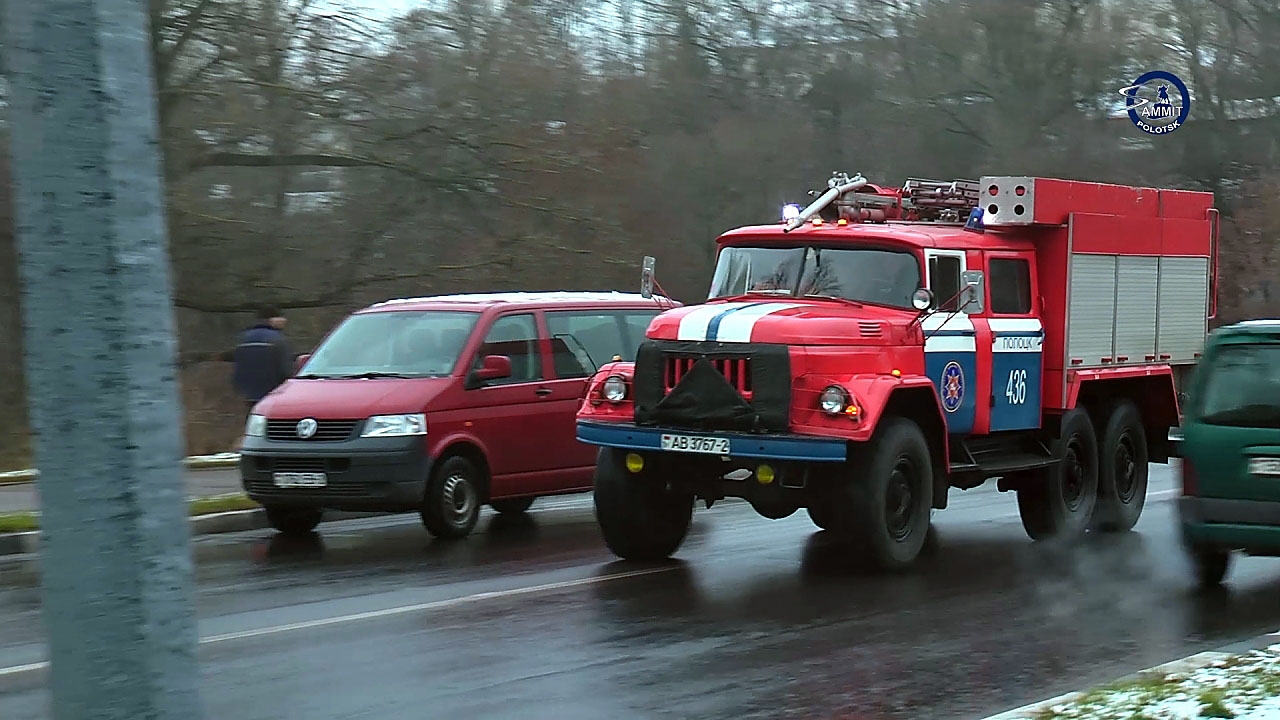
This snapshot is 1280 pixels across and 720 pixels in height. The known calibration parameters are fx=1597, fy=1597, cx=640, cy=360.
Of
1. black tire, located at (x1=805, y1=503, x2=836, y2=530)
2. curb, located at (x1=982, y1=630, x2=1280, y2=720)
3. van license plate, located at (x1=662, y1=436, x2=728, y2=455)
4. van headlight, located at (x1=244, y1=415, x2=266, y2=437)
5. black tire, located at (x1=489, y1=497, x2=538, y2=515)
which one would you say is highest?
van license plate, located at (x1=662, y1=436, x2=728, y2=455)

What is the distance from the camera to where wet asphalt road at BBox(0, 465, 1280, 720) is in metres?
7.28

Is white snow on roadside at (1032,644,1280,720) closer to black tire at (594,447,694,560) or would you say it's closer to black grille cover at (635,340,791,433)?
black grille cover at (635,340,791,433)

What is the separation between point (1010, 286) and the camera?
12.6 meters

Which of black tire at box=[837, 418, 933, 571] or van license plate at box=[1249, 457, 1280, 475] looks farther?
Result: black tire at box=[837, 418, 933, 571]

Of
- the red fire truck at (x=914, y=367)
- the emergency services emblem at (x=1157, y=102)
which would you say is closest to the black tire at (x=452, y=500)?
the red fire truck at (x=914, y=367)

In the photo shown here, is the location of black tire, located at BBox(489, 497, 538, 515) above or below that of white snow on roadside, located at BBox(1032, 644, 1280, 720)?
below

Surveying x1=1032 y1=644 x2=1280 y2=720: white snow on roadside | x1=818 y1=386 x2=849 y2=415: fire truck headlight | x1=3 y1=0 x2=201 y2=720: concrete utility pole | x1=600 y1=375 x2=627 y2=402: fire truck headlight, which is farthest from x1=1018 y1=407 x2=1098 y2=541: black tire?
x1=3 y1=0 x2=201 y2=720: concrete utility pole

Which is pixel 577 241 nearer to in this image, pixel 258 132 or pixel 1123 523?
pixel 258 132

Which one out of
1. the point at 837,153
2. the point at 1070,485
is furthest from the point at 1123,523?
the point at 837,153

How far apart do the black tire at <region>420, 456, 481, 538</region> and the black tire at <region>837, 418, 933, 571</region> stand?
3601 millimetres

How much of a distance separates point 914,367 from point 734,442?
5.52 feet

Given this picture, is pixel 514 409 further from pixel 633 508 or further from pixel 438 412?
pixel 633 508

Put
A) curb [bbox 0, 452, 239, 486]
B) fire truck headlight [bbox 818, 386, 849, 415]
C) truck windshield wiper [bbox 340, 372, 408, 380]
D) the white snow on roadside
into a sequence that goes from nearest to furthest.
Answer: the white snow on roadside → fire truck headlight [bbox 818, 386, 849, 415] → truck windshield wiper [bbox 340, 372, 408, 380] → curb [bbox 0, 452, 239, 486]

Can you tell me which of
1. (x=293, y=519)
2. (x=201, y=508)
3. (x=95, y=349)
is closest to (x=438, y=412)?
(x=293, y=519)
